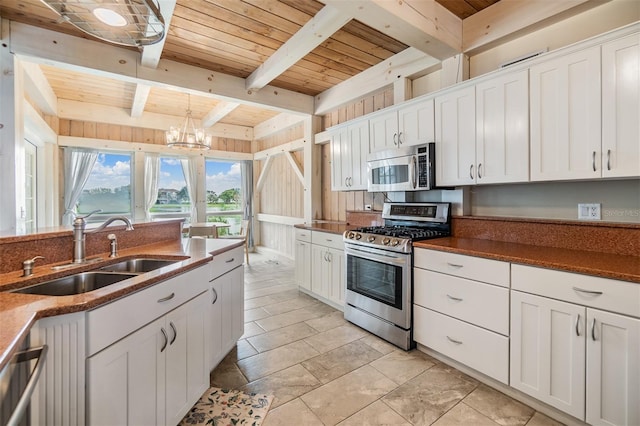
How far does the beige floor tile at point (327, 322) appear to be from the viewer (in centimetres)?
298

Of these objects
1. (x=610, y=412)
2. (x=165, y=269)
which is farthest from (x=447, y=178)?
(x=165, y=269)

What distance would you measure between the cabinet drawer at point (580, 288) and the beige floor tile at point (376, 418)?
1.07 meters

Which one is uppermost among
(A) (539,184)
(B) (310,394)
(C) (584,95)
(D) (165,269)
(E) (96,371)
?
(C) (584,95)

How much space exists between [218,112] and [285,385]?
4.44m

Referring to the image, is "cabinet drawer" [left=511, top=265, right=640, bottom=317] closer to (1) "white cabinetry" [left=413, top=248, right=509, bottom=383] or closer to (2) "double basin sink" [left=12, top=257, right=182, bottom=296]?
(1) "white cabinetry" [left=413, top=248, right=509, bottom=383]

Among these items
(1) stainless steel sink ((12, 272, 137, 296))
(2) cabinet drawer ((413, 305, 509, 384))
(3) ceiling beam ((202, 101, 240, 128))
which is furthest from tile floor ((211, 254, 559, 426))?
(3) ceiling beam ((202, 101, 240, 128))

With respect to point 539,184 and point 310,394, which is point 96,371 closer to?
point 310,394

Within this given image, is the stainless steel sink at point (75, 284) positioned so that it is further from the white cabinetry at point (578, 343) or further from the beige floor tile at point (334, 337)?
the white cabinetry at point (578, 343)

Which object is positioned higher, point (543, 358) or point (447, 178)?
point (447, 178)

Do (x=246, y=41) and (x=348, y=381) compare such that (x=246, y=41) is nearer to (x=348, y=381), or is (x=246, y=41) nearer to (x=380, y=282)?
(x=380, y=282)

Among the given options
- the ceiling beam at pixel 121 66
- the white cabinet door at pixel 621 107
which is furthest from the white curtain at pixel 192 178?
the white cabinet door at pixel 621 107

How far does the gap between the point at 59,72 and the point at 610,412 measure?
19.7 feet

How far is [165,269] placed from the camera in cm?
162

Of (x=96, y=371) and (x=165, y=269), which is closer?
(x=96, y=371)
